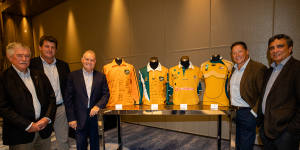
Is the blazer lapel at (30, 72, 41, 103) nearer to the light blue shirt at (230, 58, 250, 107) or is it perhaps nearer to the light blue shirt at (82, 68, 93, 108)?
the light blue shirt at (82, 68, 93, 108)

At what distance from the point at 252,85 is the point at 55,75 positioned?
2707mm

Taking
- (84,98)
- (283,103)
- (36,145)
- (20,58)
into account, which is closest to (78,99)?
(84,98)

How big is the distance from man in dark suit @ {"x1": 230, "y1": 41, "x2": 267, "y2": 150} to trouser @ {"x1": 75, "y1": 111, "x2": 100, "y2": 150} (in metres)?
1.92

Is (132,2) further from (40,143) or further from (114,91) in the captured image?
(40,143)

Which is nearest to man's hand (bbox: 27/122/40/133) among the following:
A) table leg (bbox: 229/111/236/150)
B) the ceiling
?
table leg (bbox: 229/111/236/150)

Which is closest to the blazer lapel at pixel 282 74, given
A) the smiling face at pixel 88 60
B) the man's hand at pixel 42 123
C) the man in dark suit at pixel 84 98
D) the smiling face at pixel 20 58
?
the man in dark suit at pixel 84 98

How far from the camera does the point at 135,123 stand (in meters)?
4.50

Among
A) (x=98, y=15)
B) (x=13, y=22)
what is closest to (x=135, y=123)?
(x=98, y=15)

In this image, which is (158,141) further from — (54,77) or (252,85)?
(54,77)

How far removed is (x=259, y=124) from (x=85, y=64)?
7.58 feet

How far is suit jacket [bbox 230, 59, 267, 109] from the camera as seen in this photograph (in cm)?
178

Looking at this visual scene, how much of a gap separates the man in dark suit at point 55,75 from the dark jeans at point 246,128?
2488 millimetres

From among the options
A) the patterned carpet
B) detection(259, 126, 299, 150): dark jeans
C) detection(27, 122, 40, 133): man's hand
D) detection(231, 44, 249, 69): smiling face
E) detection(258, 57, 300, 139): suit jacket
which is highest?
detection(231, 44, 249, 69): smiling face

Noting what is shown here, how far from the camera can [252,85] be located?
179 centimetres
